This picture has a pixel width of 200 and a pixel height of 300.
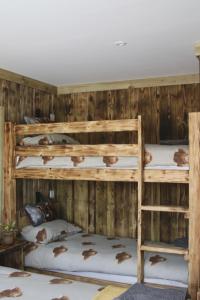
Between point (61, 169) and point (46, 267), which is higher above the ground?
point (61, 169)

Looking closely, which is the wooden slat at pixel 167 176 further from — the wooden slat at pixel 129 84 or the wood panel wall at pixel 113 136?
the wooden slat at pixel 129 84

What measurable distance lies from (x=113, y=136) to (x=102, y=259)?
5.30 ft

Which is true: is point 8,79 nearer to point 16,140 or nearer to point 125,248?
point 16,140

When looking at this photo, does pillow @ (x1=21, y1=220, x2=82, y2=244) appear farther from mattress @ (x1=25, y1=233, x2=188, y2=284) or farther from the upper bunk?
the upper bunk

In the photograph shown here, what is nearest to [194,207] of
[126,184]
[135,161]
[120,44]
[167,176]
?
[167,176]

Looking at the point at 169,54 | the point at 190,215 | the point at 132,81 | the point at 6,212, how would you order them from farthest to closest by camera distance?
the point at 132,81, the point at 6,212, the point at 169,54, the point at 190,215

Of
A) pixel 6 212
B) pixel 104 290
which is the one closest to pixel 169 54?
pixel 104 290

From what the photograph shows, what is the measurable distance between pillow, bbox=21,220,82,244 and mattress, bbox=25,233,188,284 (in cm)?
8

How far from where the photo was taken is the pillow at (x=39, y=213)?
406 centimetres

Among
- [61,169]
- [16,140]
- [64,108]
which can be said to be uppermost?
[64,108]

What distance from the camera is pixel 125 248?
12.5 ft

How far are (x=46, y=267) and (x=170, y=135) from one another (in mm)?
2007

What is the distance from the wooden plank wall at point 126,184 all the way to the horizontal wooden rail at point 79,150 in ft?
3.37

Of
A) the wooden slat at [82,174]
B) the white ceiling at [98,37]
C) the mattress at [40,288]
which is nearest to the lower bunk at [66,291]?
the mattress at [40,288]
